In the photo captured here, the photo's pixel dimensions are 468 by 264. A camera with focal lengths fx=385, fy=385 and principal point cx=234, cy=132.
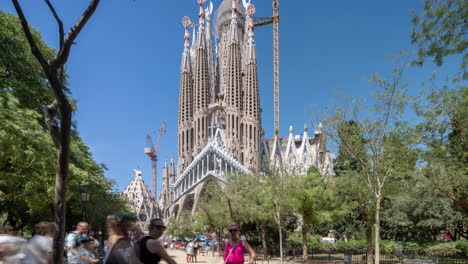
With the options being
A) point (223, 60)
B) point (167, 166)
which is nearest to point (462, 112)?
point (223, 60)

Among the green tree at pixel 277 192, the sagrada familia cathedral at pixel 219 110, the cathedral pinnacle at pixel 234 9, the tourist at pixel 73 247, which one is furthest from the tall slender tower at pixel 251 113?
the tourist at pixel 73 247

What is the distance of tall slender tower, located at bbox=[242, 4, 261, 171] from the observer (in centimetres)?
6731

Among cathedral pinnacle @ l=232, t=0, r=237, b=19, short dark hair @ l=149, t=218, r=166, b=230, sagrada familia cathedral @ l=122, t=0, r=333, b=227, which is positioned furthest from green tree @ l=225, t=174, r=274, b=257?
cathedral pinnacle @ l=232, t=0, r=237, b=19

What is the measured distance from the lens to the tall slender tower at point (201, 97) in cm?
6944

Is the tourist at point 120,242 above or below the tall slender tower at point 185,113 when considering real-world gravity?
below

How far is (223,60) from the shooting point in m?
80.2

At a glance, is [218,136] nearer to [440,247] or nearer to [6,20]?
[440,247]

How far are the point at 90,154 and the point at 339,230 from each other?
2505 cm

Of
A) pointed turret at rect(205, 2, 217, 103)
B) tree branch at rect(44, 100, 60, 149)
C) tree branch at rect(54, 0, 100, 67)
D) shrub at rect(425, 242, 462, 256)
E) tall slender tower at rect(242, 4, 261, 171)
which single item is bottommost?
shrub at rect(425, 242, 462, 256)

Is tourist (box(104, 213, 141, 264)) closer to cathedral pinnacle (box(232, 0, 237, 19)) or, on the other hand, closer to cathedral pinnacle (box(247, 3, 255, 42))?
cathedral pinnacle (box(247, 3, 255, 42))

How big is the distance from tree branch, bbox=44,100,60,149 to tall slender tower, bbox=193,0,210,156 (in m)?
62.3

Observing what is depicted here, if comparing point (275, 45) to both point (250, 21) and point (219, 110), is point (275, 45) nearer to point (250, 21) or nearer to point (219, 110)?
point (250, 21)

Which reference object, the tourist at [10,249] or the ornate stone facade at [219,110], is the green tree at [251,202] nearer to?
Result: the tourist at [10,249]

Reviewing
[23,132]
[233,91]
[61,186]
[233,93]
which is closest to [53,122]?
[61,186]
